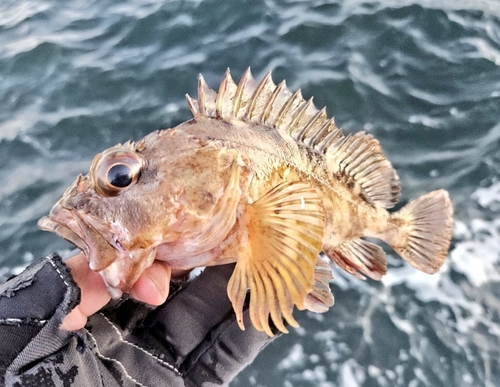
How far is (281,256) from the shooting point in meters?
1.95

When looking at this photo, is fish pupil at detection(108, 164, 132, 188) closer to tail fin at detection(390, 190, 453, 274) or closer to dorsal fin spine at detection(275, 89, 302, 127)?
dorsal fin spine at detection(275, 89, 302, 127)

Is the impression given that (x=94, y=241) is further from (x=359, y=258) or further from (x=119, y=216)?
(x=359, y=258)

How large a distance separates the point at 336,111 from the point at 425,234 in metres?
2.23

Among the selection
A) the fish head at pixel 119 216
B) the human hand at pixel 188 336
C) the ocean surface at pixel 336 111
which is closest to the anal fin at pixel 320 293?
the human hand at pixel 188 336

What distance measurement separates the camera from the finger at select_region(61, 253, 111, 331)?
6.72 ft

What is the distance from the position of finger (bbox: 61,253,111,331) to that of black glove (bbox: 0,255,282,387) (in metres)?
0.04

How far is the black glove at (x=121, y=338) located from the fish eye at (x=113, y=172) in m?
0.51

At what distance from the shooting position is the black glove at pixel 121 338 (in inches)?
78.9

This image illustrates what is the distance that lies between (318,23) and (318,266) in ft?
15.1

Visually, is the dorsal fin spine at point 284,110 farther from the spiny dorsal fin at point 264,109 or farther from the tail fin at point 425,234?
the tail fin at point 425,234

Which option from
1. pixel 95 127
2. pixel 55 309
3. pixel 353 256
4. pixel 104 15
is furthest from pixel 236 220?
pixel 104 15

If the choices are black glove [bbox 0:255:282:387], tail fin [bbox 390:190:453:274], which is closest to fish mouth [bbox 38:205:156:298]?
black glove [bbox 0:255:282:387]

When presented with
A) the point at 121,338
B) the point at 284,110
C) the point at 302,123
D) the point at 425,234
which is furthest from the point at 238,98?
the point at 425,234

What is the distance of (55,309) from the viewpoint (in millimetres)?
2096
